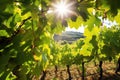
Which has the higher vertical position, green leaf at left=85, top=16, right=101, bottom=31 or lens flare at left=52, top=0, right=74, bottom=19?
lens flare at left=52, top=0, right=74, bottom=19

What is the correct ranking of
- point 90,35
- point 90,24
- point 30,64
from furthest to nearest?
point 30,64 → point 90,35 → point 90,24

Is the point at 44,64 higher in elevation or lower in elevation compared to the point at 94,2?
lower

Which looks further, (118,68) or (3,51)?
(118,68)

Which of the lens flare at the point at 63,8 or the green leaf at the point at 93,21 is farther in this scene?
the green leaf at the point at 93,21

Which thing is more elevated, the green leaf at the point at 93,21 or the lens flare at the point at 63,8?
the lens flare at the point at 63,8

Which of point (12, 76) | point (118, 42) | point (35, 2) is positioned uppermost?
point (118, 42)

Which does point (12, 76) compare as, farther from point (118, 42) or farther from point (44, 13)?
point (118, 42)

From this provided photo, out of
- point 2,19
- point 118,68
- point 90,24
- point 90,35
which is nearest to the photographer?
point 2,19

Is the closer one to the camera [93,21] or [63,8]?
[63,8]

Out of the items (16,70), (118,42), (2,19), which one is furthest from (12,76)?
(118,42)

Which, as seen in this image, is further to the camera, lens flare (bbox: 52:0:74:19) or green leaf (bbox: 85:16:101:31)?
green leaf (bbox: 85:16:101:31)

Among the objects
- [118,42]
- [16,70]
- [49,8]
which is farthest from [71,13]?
[118,42]

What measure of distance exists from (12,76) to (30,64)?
1.15ft

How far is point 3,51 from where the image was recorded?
210 cm
